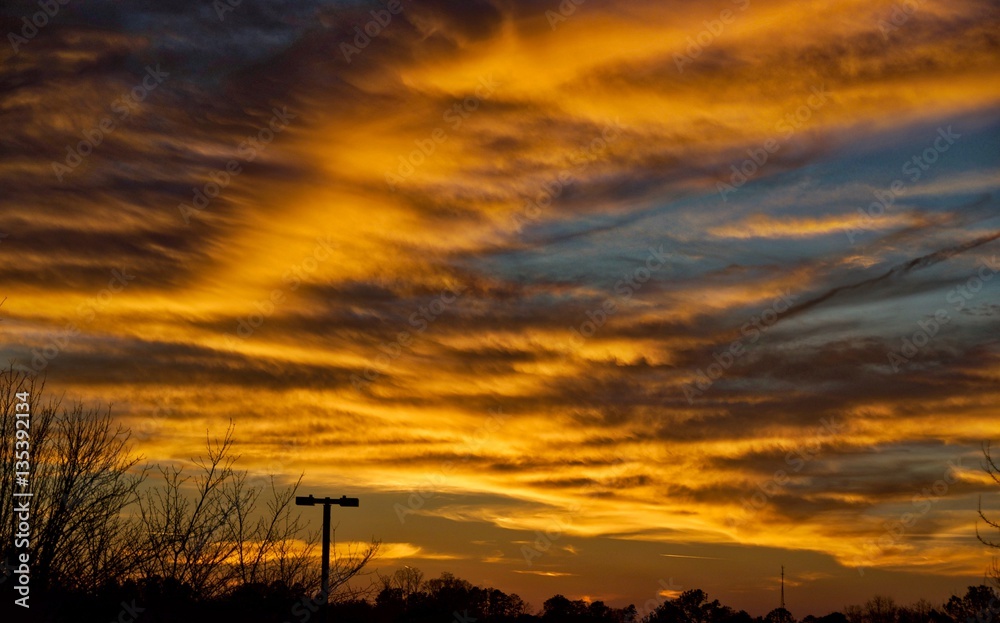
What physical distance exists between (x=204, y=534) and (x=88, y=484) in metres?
→ 5.51

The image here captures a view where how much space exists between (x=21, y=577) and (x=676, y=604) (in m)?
108

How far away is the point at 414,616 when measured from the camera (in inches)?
2445

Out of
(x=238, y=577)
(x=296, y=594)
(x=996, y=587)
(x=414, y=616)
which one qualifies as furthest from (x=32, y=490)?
(x=414, y=616)

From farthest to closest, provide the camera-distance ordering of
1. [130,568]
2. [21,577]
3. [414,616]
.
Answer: [414,616], [130,568], [21,577]

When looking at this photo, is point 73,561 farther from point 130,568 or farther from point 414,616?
point 414,616

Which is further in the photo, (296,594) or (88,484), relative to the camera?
(296,594)

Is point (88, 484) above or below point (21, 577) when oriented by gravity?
above

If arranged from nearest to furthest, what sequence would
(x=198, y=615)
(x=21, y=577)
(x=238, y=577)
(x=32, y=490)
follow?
1. (x=21, y=577)
2. (x=32, y=490)
3. (x=198, y=615)
4. (x=238, y=577)

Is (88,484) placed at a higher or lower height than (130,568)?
higher

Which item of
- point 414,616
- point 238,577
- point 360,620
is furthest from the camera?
point 414,616

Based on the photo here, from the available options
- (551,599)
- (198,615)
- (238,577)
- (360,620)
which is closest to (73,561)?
(198,615)

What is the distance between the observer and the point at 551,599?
379ft

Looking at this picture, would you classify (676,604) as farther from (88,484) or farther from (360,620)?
(88,484)

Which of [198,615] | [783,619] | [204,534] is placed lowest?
[783,619]
